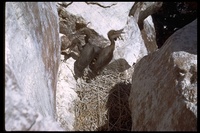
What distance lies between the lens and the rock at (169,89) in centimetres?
119

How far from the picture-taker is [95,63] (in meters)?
2.14

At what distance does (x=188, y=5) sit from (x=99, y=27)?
0.83 metres

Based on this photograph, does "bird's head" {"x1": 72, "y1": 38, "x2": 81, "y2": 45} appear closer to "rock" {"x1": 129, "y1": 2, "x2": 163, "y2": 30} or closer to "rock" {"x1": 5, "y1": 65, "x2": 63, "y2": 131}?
"rock" {"x1": 129, "y1": 2, "x2": 163, "y2": 30}

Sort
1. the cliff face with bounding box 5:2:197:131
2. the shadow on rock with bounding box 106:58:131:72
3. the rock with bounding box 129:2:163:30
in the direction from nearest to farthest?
the cliff face with bounding box 5:2:197:131, the shadow on rock with bounding box 106:58:131:72, the rock with bounding box 129:2:163:30

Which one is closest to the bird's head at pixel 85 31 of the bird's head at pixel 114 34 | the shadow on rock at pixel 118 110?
the bird's head at pixel 114 34

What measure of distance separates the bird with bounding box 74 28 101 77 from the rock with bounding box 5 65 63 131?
107 centimetres

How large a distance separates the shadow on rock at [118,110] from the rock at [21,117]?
991 mm

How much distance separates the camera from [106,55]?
210 centimetres

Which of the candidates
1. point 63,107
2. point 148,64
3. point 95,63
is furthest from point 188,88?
point 95,63

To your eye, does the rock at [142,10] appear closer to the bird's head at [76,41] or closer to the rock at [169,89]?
the bird's head at [76,41]

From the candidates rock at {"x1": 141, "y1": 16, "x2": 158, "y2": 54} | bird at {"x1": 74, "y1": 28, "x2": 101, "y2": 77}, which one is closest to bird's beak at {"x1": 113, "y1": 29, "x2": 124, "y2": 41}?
bird at {"x1": 74, "y1": 28, "x2": 101, "y2": 77}

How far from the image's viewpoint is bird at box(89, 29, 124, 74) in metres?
2.06

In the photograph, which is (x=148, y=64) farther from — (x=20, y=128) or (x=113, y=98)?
(x=20, y=128)

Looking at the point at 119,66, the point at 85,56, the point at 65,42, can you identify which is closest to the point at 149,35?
the point at 119,66
